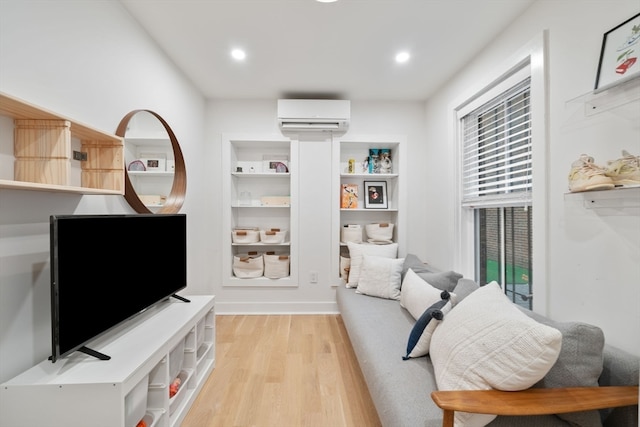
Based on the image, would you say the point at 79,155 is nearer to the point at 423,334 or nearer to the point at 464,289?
the point at 423,334

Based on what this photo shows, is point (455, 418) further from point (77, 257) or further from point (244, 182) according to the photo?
point (244, 182)

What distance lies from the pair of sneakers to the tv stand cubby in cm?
218

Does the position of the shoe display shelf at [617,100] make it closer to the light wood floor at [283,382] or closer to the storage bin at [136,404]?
the light wood floor at [283,382]

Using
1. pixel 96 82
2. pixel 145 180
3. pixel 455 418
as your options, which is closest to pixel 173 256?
pixel 145 180

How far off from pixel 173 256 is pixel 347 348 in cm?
168

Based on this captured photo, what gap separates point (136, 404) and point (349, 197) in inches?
107

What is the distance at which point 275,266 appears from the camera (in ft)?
11.0

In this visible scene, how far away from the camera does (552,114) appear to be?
1604 millimetres

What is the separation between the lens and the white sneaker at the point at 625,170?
115 cm

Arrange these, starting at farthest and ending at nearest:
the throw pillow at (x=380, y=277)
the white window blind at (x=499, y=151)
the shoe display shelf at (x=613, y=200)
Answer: the throw pillow at (x=380, y=277)
the white window blind at (x=499, y=151)
the shoe display shelf at (x=613, y=200)

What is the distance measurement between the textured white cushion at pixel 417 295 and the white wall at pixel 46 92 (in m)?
1.94

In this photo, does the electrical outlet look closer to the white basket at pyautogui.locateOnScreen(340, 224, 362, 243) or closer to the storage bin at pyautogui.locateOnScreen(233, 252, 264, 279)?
the storage bin at pyautogui.locateOnScreen(233, 252, 264, 279)

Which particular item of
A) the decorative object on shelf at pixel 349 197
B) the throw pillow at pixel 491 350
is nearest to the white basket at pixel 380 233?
the decorative object on shelf at pixel 349 197

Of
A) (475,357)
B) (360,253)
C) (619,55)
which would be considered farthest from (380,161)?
(475,357)
